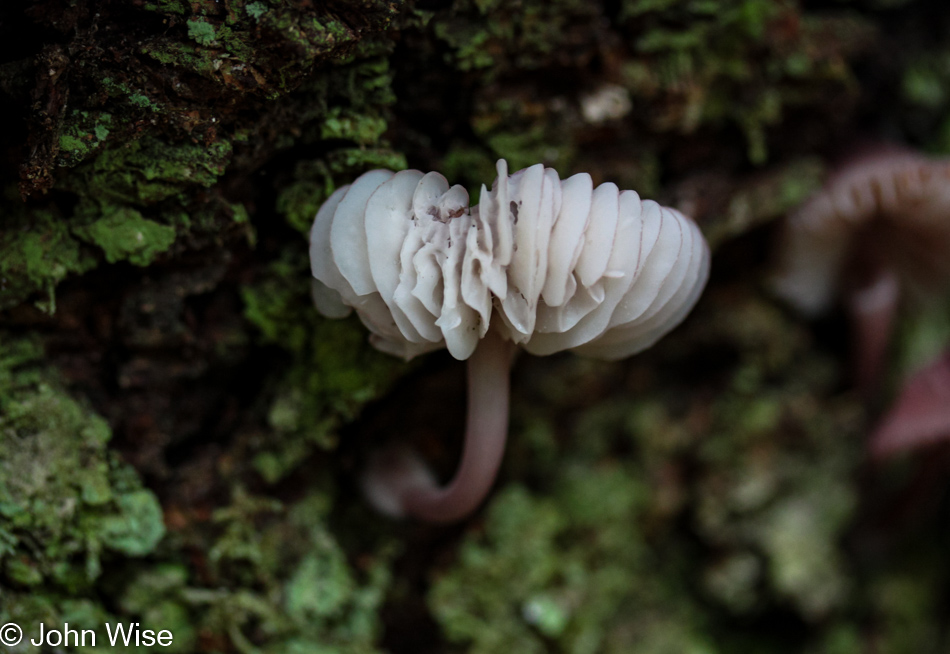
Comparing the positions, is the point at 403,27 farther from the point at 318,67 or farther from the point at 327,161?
the point at 327,161

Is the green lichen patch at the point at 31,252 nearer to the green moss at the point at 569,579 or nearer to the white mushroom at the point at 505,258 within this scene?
the white mushroom at the point at 505,258

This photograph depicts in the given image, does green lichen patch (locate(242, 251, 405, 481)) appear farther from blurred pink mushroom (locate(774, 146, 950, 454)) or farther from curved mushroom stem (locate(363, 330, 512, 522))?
blurred pink mushroom (locate(774, 146, 950, 454))

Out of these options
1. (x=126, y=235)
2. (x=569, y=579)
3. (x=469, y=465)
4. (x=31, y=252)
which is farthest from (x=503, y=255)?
(x=569, y=579)

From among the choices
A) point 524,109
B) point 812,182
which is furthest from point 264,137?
point 812,182

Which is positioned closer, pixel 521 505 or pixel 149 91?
pixel 149 91

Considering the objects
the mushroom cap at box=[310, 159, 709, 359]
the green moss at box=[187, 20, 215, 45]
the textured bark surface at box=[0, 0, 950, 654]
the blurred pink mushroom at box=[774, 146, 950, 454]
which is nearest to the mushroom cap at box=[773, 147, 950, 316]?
the blurred pink mushroom at box=[774, 146, 950, 454]

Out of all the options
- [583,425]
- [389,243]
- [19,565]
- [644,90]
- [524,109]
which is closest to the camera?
[389,243]

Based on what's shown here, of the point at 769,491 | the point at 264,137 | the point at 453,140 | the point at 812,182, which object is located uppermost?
the point at 264,137

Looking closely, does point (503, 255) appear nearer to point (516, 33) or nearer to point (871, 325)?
point (516, 33)
